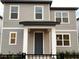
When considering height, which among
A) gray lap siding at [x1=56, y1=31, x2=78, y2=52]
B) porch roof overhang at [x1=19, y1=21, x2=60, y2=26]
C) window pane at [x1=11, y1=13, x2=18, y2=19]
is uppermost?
window pane at [x1=11, y1=13, x2=18, y2=19]

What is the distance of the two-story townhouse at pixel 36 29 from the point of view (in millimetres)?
17672

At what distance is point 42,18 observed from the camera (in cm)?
1839

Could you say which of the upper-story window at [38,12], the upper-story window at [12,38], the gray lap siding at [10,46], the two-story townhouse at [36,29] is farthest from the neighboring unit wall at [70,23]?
the upper-story window at [12,38]

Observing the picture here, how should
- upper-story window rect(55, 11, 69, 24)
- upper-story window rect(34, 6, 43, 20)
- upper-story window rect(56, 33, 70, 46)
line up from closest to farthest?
upper-story window rect(34, 6, 43, 20), upper-story window rect(56, 33, 70, 46), upper-story window rect(55, 11, 69, 24)

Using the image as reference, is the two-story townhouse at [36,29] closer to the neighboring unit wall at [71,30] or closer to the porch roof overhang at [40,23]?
the neighboring unit wall at [71,30]

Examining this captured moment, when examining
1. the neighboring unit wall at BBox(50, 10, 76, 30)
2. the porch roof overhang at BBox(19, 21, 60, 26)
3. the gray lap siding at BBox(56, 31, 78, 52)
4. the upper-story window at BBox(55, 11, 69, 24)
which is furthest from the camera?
the upper-story window at BBox(55, 11, 69, 24)

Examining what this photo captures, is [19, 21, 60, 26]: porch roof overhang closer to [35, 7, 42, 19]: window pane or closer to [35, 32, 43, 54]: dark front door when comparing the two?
[35, 32, 43, 54]: dark front door

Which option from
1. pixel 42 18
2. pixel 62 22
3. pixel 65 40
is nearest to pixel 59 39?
pixel 65 40

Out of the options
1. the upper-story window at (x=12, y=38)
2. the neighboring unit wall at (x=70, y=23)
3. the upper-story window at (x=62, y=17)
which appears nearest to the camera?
the upper-story window at (x=12, y=38)

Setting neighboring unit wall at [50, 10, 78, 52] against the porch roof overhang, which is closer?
the porch roof overhang

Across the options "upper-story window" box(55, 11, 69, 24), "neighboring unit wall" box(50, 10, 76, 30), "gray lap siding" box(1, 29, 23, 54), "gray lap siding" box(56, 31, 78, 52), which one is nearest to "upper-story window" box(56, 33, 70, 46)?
"gray lap siding" box(56, 31, 78, 52)

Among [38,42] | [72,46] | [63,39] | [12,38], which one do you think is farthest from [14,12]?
[72,46]

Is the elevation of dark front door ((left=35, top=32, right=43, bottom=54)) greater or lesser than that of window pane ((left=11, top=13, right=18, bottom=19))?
lesser

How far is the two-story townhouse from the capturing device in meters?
17.7
